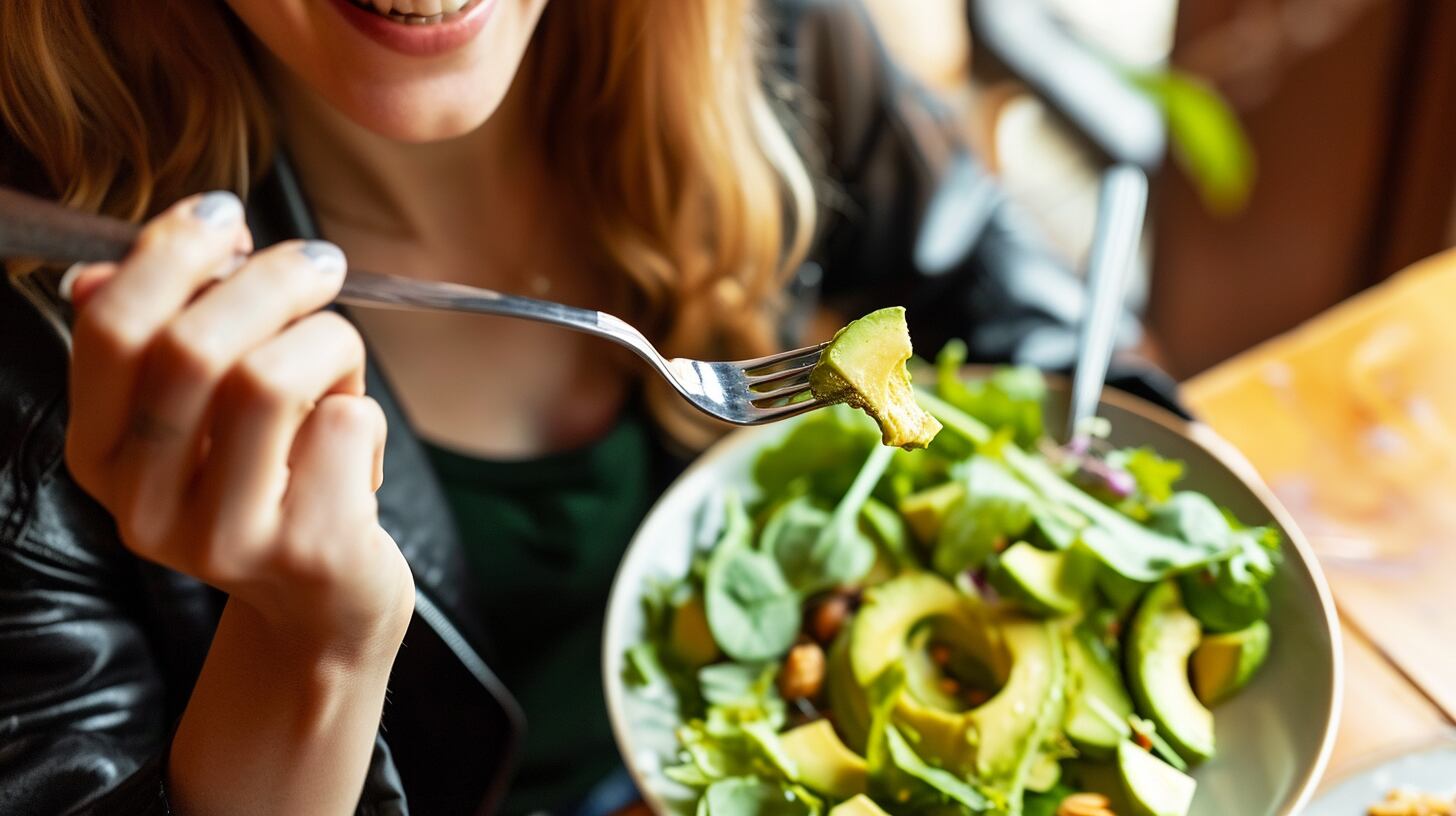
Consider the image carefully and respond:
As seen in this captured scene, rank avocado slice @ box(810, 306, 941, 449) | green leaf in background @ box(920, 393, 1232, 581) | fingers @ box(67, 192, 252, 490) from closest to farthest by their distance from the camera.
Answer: fingers @ box(67, 192, 252, 490) → avocado slice @ box(810, 306, 941, 449) → green leaf in background @ box(920, 393, 1232, 581)

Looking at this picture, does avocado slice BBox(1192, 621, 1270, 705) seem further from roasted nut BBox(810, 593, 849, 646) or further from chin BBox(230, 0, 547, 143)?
chin BBox(230, 0, 547, 143)

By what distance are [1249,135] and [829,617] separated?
1.59 metres

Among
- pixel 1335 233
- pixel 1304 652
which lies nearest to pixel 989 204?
pixel 1304 652

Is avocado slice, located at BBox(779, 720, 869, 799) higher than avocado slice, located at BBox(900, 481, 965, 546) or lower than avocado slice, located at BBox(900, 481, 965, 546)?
lower

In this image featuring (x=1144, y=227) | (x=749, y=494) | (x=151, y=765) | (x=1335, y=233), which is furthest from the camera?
(x=1144, y=227)

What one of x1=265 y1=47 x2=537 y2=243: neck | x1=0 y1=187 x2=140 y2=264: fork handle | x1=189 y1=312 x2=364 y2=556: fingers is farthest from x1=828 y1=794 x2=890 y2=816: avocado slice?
x1=265 y1=47 x2=537 y2=243: neck

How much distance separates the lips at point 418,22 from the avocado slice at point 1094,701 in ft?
1.63

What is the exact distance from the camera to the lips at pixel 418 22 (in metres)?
0.66

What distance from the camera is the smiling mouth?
66cm

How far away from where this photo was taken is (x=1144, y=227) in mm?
2197

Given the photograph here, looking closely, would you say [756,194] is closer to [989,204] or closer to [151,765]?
[989,204]

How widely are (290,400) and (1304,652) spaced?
0.55 m

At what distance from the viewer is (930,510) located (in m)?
0.75

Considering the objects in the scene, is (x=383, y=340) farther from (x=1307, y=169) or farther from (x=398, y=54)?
(x=1307, y=169)
